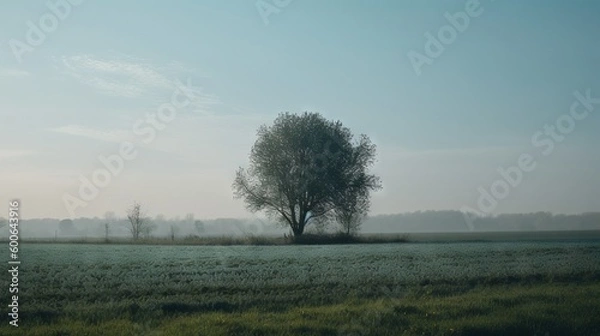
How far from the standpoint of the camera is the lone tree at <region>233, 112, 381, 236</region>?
6962 centimetres

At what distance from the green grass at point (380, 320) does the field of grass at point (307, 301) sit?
0.08 feet

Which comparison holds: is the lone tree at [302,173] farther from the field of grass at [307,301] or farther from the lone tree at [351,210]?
the field of grass at [307,301]

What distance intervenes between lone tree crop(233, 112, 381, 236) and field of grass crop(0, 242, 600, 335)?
43523 millimetres

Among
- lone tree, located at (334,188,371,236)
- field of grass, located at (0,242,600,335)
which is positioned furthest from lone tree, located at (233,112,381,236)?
field of grass, located at (0,242,600,335)

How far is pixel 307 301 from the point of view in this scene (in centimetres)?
1739

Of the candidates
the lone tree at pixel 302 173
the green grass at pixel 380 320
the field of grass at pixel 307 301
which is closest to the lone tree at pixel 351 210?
the lone tree at pixel 302 173

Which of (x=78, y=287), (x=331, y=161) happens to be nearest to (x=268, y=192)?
(x=331, y=161)

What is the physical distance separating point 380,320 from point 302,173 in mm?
54834

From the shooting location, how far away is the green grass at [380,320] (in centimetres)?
1347

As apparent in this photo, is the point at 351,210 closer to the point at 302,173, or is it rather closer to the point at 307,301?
the point at 302,173

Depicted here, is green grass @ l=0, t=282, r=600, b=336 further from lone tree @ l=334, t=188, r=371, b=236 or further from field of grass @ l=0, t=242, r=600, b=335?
lone tree @ l=334, t=188, r=371, b=236

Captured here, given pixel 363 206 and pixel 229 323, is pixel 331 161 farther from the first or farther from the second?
pixel 229 323

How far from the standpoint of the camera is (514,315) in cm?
1557

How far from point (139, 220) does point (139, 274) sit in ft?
225
